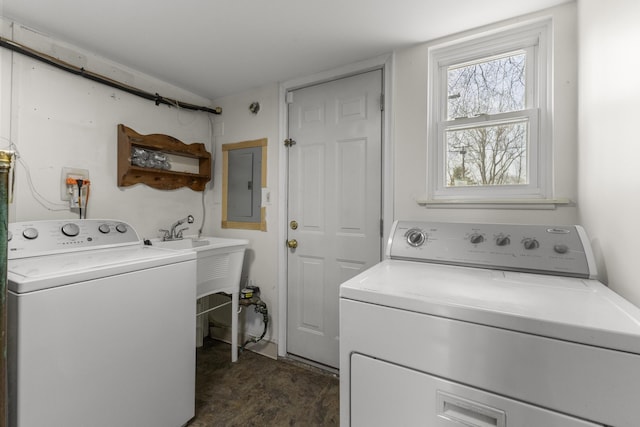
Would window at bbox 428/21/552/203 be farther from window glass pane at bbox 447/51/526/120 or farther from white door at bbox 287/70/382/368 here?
white door at bbox 287/70/382/368

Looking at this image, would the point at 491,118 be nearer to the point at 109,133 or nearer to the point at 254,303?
the point at 254,303

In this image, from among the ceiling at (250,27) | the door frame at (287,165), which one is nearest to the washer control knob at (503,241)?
the door frame at (287,165)

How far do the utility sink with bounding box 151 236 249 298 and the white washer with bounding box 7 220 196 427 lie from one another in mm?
386

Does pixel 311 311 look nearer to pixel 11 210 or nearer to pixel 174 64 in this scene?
pixel 11 210

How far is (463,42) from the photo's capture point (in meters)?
1.67

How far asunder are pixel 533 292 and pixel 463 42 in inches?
57.5

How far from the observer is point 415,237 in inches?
58.2

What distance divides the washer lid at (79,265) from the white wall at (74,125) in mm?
513

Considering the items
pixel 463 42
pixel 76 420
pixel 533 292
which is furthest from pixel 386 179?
pixel 76 420

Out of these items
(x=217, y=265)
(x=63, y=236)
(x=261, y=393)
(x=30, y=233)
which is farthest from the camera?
(x=217, y=265)

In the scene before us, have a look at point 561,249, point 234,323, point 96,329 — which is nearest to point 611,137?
point 561,249

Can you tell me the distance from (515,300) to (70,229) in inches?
81.3

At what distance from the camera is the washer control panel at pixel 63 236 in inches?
52.7

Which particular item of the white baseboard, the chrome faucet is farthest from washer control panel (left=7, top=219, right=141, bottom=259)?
the white baseboard
